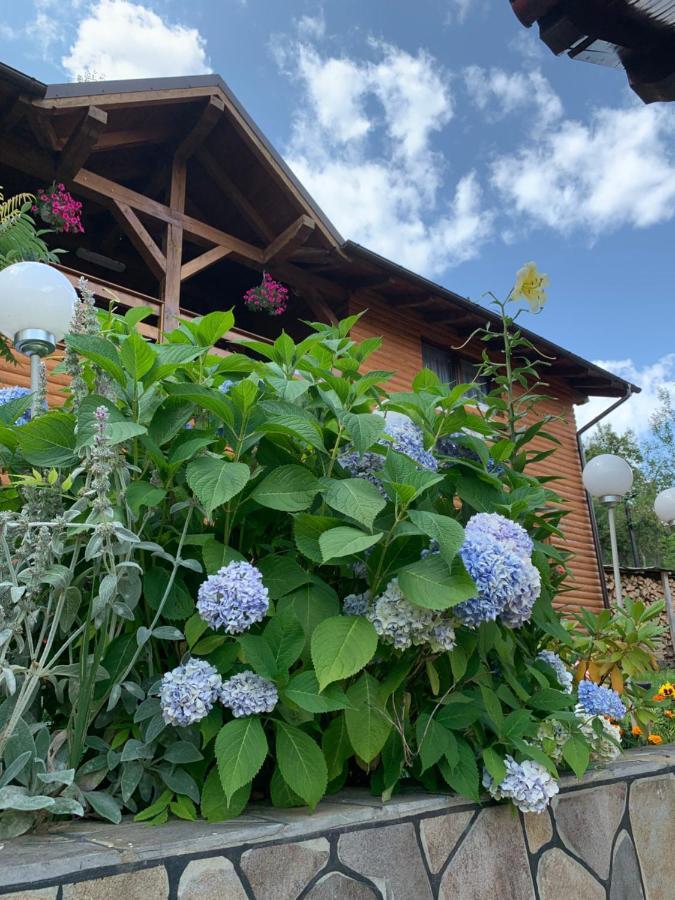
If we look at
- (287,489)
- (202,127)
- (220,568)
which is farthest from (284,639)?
(202,127)

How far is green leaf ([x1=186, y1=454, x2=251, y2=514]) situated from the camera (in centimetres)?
121

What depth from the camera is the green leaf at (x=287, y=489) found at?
4.39 ft

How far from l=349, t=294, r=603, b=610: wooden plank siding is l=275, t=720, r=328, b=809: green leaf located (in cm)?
680

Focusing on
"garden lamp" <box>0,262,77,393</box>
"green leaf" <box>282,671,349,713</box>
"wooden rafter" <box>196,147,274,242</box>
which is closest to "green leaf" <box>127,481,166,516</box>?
"green leaf" <box>282,671,349,713</box>

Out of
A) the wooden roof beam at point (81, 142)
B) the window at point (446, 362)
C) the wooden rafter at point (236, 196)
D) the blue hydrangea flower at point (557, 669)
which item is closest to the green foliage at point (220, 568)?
the blue hydrangea flower at point (557, 669)

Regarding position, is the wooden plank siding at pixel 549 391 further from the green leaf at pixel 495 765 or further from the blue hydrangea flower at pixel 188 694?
the blue hydrangea flower at pixel 188 694

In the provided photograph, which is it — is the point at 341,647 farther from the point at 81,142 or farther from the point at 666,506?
the point at 666,506

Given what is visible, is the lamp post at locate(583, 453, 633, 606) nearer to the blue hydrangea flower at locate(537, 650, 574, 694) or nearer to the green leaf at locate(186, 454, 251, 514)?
the blue hydrangea flower at locate(537, 650, 574, 694)

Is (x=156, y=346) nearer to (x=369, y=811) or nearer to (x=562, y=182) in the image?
(x=369, y=811)

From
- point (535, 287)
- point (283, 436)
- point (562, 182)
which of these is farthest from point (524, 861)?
point (562, 182)

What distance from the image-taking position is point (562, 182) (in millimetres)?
46531

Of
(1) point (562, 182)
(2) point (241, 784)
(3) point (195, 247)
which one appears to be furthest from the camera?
(1) point (562, 182)

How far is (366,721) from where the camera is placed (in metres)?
1.28

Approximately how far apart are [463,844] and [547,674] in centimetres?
49
